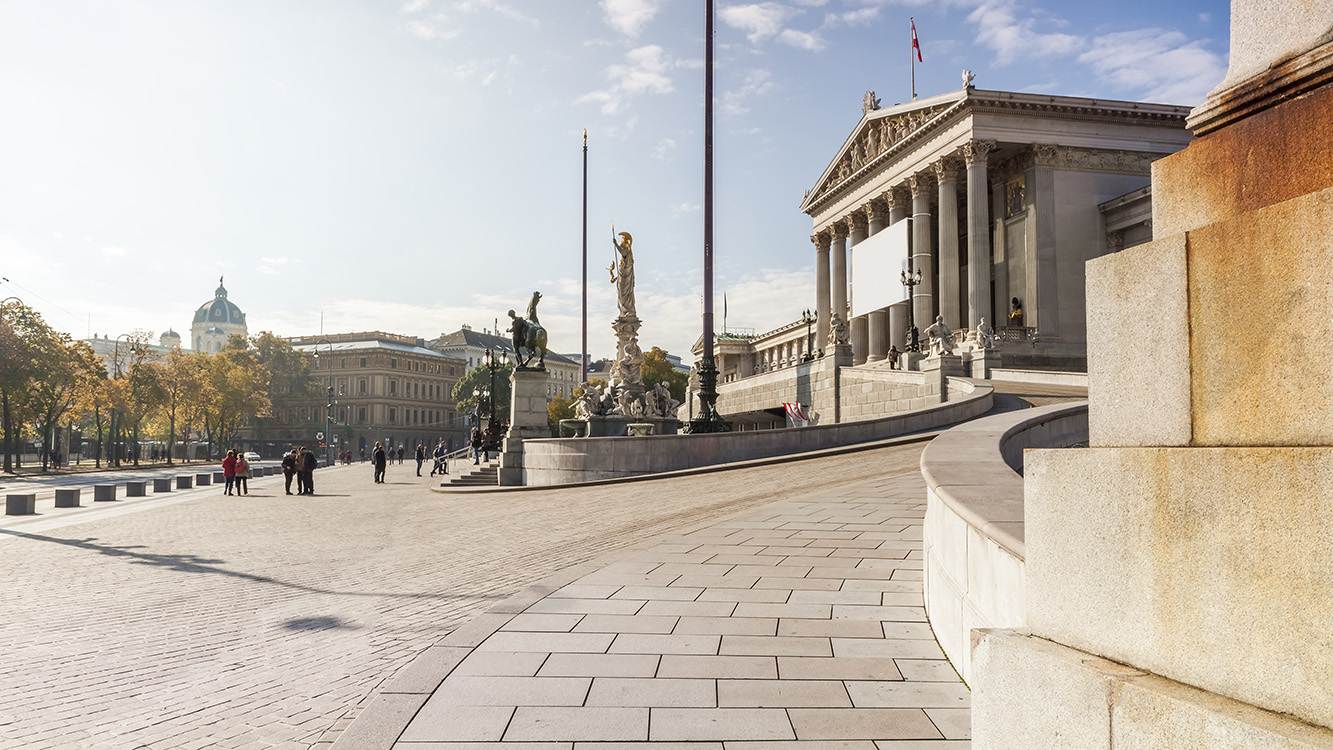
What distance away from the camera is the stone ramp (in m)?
4.21

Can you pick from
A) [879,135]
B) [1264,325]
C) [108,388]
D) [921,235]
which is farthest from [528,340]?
[108,388]

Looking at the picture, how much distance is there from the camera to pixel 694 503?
1423cm

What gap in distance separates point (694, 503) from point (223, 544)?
7098mm

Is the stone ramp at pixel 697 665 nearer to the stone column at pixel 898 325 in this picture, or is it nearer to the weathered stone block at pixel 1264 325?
the weathered stone block at pixel 1264 325

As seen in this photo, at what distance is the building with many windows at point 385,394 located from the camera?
11562 cm

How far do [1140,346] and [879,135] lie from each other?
5672 cm

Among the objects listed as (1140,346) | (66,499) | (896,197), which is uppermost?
(896,197)

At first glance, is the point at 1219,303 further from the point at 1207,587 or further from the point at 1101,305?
the point at 1207,587

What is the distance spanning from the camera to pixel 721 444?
2056 cm

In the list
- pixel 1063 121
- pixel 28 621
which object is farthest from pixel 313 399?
pixel 28 621

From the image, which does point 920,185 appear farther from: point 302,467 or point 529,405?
point 302,467

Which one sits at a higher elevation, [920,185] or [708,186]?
[920,185]

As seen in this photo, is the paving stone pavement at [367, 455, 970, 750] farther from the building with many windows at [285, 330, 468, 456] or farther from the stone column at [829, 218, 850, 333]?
the building with many windows at [285, 330, 468, 456]

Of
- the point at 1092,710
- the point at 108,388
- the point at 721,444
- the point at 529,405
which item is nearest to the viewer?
the point at 1092,710
